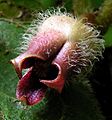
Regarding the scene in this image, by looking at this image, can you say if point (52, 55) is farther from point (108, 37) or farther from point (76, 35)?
point (108, 37)

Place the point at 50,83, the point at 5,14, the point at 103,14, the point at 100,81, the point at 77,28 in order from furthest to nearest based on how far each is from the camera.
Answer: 1. the point at 100,81
2. the point at 5,14
3. the point at 103,14
4. the point at 77,28
5. the point at 50,83

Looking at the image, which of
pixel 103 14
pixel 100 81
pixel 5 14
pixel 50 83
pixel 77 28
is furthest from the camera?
pixel 100 81

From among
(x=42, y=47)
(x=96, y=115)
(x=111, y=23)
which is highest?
(x=42, y=47)

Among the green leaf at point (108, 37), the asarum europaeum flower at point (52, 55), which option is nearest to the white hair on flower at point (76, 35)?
the asarum europaeum flower at point (52, 55)

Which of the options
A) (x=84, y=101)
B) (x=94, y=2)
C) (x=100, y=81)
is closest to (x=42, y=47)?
(x=84, y=101)

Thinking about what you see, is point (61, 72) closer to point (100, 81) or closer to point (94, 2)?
point (94, 2)

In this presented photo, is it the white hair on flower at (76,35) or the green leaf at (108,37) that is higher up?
the white hair on flower at (76,35)

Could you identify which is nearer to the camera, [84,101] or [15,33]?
[84,101]

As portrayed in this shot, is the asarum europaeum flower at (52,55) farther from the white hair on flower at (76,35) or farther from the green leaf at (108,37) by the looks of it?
the green leaf at (108,37)
